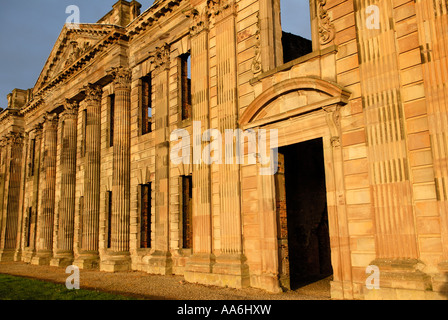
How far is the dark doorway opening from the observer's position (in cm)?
1362

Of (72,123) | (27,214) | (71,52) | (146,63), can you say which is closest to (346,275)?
(146,63)

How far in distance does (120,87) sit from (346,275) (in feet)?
42.1

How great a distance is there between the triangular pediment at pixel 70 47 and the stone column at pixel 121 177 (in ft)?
9.28

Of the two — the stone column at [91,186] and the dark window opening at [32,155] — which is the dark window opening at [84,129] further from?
the dark window opening at [32,155]

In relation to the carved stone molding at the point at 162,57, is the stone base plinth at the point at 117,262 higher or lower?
lower

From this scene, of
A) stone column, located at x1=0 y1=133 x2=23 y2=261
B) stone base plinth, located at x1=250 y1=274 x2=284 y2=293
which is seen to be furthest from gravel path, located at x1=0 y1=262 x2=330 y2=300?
stone column, located at x1=0 y1=133 x2=23 y2=261

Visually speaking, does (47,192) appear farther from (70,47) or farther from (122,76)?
(122,76)

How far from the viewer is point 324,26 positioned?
9.52m

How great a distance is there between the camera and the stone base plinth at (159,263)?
13840 mm

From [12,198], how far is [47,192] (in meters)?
7.47

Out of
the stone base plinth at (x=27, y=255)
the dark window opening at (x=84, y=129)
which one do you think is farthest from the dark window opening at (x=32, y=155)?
the dark window opening at (x=84, y=129)

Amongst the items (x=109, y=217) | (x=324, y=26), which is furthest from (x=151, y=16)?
(x=109, y=217)

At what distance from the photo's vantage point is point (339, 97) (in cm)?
865

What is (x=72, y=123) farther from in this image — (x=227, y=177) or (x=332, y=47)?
(x=332, y=47)
